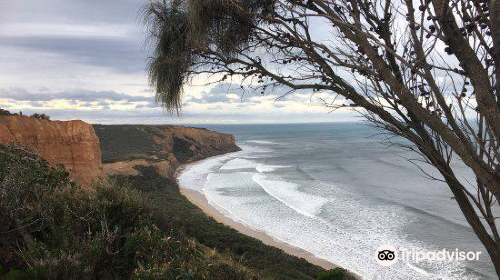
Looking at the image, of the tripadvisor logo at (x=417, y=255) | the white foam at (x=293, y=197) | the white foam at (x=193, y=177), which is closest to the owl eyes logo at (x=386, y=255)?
the tripadvisor logo at (x=417, y=255)

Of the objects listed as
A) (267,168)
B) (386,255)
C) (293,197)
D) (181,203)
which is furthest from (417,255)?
(267,168)

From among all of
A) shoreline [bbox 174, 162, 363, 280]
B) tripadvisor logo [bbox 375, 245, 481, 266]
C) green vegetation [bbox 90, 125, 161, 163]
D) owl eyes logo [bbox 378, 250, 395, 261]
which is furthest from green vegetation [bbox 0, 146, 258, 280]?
green vegetation [bbox 90, 125, 161, 163]

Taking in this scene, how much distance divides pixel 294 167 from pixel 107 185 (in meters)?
45.5

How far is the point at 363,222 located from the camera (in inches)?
912

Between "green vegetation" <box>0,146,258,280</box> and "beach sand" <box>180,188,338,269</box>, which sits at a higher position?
"green vegetation" <box>0,146,258,280</box>

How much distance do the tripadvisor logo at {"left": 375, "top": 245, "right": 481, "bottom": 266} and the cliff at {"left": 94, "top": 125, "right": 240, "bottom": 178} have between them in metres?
27.8

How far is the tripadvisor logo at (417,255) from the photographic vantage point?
1703cm

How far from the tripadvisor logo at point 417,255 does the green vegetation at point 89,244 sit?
574 inches

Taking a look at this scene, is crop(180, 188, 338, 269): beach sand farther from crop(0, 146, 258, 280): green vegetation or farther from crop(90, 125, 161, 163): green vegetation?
crop(90, 125, 161, 163): green vegetation

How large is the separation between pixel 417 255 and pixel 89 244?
1738cm

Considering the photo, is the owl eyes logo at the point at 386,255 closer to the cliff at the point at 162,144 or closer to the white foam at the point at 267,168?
the cliff at the point at 162,144

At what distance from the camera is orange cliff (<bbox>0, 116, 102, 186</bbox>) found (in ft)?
57.7

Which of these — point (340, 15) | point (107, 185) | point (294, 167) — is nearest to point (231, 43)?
point (340, 15)

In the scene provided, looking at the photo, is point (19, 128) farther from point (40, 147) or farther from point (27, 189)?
point (27, 189)
